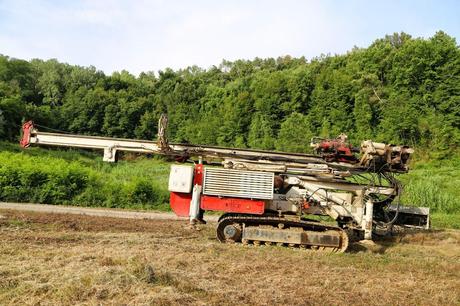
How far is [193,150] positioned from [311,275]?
527cm

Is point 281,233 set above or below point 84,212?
above

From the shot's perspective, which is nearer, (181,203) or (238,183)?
(238,183)

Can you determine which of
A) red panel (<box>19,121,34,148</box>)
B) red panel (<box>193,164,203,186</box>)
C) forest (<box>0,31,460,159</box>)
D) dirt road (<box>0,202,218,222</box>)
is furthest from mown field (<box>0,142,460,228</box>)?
forest (<box>0,31,460,159</box>)

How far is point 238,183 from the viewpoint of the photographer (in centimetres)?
1164

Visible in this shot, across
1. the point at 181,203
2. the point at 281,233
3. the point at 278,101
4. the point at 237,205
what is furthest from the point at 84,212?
the point at 278,101

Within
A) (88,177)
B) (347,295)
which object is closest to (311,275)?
(347,295)

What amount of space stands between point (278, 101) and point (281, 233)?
57.2 metres

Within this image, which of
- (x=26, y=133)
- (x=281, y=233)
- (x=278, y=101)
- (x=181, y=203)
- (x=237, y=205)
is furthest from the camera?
(x=278, y=101)

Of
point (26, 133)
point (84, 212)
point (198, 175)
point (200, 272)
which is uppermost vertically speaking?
point (26, 133)

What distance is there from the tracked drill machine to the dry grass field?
587mm

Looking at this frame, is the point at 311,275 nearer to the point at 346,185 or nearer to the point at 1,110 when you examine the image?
the point at 346,185

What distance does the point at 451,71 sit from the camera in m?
53.3

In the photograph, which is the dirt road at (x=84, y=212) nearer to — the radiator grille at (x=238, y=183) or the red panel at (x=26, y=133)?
the red panel at (x=26, y=133)

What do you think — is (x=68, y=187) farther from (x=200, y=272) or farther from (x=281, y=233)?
(x=200, y=272)
